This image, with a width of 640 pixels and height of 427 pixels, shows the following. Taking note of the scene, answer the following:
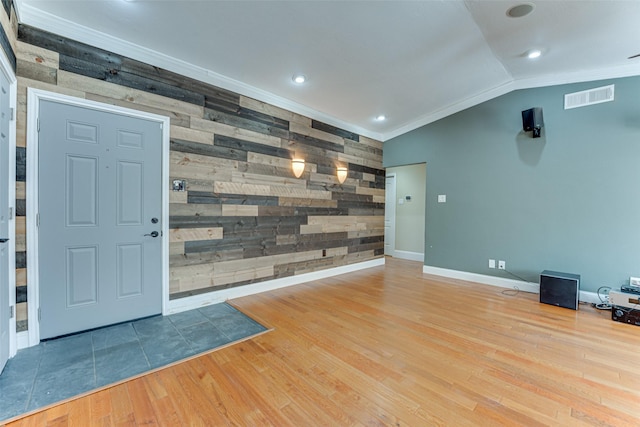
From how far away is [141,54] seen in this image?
2.85 meters

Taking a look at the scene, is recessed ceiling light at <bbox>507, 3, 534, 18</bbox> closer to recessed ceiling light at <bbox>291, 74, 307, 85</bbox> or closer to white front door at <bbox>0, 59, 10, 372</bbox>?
recessed ceiling light at <bbox>291, 74, 307, 85</bbox>

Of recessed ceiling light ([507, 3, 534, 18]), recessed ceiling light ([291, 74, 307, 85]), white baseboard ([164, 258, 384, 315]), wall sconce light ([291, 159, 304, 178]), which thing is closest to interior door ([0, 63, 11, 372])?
white baseboard ([164, 258, 384, 315])

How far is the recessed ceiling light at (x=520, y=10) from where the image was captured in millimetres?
2458

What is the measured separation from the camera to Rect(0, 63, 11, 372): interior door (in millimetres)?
1986

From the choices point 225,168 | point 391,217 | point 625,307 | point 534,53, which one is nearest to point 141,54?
point 225,168

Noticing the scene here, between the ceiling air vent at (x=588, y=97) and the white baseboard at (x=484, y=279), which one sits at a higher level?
the ceiling air vent at (x=588, y=97)

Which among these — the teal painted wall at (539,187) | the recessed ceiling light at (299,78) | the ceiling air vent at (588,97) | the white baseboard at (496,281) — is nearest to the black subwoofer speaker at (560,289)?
the white baseboard at (496,281)

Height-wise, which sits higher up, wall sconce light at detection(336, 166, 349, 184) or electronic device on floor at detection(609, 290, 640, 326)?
wall sconce light at detection(336, 166, 349, 184)

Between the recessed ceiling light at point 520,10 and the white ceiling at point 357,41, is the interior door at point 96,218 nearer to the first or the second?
the white ceiling at point 357,41

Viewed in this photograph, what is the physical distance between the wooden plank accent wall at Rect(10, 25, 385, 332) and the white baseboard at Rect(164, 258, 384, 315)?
0.26 feet

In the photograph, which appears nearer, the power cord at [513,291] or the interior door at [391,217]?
the power cord at [513,291]

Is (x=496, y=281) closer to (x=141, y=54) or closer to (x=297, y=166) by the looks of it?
(x=297, y=166)

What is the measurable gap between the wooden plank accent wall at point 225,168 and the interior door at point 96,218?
0.16m

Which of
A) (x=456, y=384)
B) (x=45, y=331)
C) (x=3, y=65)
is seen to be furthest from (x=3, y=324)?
(x=456, y=384)
